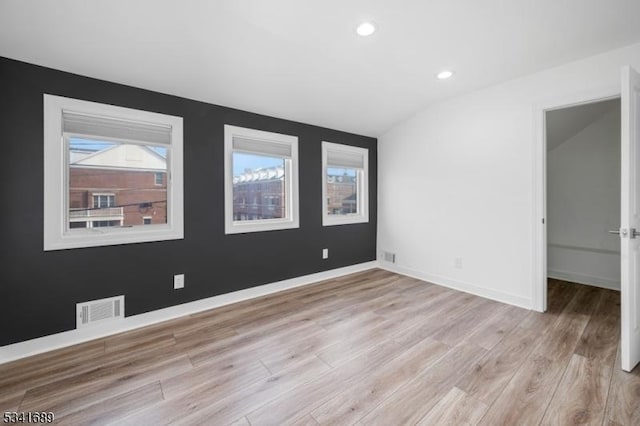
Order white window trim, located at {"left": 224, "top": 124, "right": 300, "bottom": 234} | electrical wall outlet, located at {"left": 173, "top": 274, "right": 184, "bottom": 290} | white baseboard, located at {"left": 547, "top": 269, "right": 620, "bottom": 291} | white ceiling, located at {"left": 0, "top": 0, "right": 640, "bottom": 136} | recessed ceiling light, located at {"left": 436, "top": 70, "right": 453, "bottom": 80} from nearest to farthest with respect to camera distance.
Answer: white ceiling, located at {"left": 0, "top": 0, "right": 640, "bottom": 136}, electrical wall outlet, located at {"left": 173, "top": 274, "right": 184, "bottom": 290}, recessed ceiling light, located at {"left": 436, "top": 70, "right": 453, "bottom": 80}, white window trim, located at {"left": 224, "top": 124, "right": 300, "bottom": 234}, white baseboard, located at {"left": 547, "top": 269, "right": 620, "bottom": 291}

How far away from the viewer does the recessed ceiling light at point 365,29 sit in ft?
7.02

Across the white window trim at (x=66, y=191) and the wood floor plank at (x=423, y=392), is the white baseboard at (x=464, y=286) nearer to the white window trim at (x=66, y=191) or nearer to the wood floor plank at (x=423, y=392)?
the wood floor plank at (x=423, y=392)

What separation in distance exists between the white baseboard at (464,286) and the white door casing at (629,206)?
3.54 feet

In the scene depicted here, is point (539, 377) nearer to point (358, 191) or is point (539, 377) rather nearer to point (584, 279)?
point (584, 279)

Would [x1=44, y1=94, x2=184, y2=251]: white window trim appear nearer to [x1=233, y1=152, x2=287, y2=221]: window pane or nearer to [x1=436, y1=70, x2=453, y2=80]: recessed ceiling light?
[x1=233, y1=152, x2=287, y2=221]: window pane

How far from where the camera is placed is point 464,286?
348 cm

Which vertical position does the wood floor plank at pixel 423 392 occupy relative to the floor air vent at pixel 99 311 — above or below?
below

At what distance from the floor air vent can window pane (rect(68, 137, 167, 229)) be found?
0.67m

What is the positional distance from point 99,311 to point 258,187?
6.53 feet

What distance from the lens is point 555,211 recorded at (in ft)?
13.2

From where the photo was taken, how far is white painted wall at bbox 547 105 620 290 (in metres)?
Answer: 3.49

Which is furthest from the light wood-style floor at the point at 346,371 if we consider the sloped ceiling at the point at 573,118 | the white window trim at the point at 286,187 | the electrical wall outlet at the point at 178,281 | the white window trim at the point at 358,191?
the sloped ceiling at the point at 573,118

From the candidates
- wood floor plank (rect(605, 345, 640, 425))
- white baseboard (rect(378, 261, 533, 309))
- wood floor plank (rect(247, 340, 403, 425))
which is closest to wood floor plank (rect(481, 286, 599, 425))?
wood floor plank (rect(605, 345, 640, 425))

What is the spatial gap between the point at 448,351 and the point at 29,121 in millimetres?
3673
